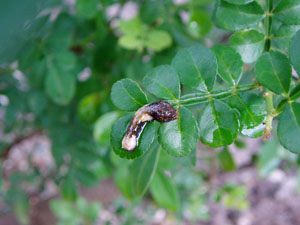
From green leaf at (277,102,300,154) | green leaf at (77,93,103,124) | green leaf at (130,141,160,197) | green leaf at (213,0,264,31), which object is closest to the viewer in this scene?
green leaf at (277,102,300,154)

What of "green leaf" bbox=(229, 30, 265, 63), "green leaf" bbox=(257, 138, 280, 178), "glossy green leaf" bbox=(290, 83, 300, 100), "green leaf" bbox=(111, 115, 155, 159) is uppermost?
"green leaf" bbox=(111, 115, 155, 159)

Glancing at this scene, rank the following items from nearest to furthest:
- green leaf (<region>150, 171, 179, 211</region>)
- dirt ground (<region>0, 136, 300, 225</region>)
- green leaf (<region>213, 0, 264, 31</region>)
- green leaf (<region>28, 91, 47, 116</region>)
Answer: green leaf (<region>213, 0, 264, 31</region>)
green leaf (<region>150, 171, 179, 211</region>)
green leaf (<region>28, 91, 47, 116</region>)
dirt ground (<region>0, 136, 300, 225</region>)

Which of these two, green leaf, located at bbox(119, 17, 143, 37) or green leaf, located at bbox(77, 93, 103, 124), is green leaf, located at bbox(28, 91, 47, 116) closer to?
green leaf, located at bbox(77, 93, 103, 124)

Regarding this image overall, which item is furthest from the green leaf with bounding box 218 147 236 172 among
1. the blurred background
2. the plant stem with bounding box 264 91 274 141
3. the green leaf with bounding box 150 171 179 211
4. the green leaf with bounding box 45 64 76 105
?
the green leaf with bounding box 45 64 76 105

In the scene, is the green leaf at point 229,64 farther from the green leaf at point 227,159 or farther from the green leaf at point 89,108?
the green leaf at point 89,108

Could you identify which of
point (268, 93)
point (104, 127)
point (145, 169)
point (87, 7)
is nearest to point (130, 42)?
point (87, 7)

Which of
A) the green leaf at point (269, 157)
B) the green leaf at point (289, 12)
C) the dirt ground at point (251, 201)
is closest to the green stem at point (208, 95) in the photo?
the green leaf at point (289, 12)

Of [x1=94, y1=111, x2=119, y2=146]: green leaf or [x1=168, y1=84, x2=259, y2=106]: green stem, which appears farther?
[x1=94, y1=111, x2=119, y2=146]: green leaf
